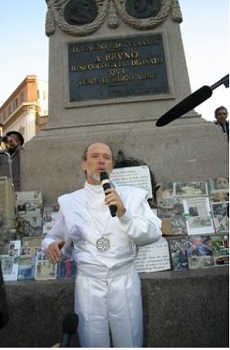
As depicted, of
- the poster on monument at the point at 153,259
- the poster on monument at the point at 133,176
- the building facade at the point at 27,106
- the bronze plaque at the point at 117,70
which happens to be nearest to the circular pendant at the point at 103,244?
the poster on monument at the point at 153,259

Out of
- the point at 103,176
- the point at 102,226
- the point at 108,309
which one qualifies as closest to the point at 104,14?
the point at 103,176

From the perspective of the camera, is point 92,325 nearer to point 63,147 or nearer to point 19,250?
point 19,250

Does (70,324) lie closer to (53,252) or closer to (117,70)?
(53,252)

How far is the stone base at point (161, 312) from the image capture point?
10.6 feet

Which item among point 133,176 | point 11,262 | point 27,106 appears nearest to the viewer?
point 11,262

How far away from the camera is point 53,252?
101 inches

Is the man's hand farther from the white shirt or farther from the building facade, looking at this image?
the building facade

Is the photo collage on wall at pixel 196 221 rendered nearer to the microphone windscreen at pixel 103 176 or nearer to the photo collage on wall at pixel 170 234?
the photo collage on wall at pixel 170 234

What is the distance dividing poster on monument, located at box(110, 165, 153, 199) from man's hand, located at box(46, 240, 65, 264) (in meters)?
2.61

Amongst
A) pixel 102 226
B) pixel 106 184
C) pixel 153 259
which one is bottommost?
pixel 153 259

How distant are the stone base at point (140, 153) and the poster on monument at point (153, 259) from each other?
1747mm

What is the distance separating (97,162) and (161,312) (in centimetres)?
147

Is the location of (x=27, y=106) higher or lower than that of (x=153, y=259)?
higher

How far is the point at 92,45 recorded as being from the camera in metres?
6.68
